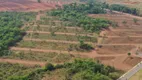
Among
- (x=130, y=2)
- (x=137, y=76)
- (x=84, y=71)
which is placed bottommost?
(x=137, y=76)

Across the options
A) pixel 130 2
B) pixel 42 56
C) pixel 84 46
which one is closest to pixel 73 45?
pixel 84 46

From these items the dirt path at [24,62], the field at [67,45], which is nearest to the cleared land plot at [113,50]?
the field at [67,45]

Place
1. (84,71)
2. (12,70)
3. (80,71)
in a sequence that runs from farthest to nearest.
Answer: (12,70)
(80,71)
(84,71)

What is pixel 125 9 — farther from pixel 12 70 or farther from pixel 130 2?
pixel 12 70

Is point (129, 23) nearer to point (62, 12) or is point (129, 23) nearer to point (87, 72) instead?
point (62, 12)

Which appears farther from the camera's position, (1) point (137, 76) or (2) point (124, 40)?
(2) point (124, 40)

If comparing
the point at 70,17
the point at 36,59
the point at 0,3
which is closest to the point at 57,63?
the point at 36,59
